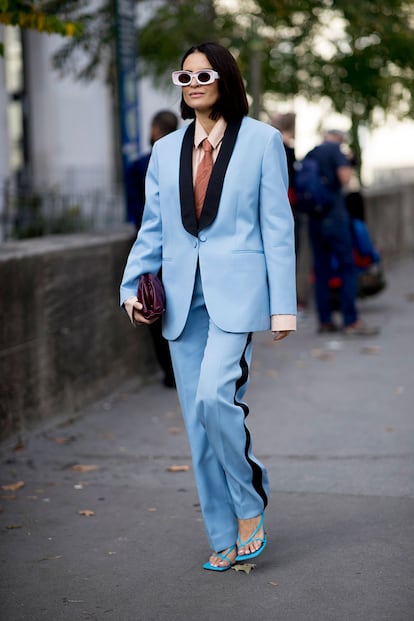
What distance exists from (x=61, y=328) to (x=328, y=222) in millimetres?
3859

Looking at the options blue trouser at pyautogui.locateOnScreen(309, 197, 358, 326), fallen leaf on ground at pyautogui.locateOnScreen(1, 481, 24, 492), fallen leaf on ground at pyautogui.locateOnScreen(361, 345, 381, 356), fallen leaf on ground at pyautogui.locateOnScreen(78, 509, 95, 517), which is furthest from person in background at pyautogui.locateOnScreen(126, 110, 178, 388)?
fallen leaf on ground at pyautogui.locateOnScreen(78, 509, 95, 517)

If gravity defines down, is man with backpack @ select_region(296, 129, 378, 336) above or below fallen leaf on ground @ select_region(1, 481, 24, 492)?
above

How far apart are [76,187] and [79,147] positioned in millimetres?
1646

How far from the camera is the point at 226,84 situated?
4.43m

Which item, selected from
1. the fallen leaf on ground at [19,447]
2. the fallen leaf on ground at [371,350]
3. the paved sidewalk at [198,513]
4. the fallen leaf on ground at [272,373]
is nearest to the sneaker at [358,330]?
the fallen leaf on ground at [371,350]

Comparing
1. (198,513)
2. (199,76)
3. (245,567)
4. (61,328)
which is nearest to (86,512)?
(198,513)

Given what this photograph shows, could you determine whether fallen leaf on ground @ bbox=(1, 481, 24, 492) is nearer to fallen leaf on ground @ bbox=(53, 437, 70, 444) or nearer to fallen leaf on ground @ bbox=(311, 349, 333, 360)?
fallen leaf on ground @ bbox=(53, 437, 70, 444)

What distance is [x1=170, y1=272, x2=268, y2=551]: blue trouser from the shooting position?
4367 millimetres

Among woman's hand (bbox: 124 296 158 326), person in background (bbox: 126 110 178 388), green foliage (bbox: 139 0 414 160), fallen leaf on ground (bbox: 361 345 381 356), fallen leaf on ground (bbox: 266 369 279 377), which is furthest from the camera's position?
green foliage (bbox: 139 0 414 160)

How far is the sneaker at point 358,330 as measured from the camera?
10.6 metres

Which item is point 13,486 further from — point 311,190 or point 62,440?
point 311,190

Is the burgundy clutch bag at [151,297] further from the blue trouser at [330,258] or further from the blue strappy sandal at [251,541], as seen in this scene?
the blue trouser at [330,258]

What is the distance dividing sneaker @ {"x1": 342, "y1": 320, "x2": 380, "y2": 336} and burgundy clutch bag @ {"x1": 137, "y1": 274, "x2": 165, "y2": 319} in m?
6.26

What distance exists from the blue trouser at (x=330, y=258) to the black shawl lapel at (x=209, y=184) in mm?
6006
